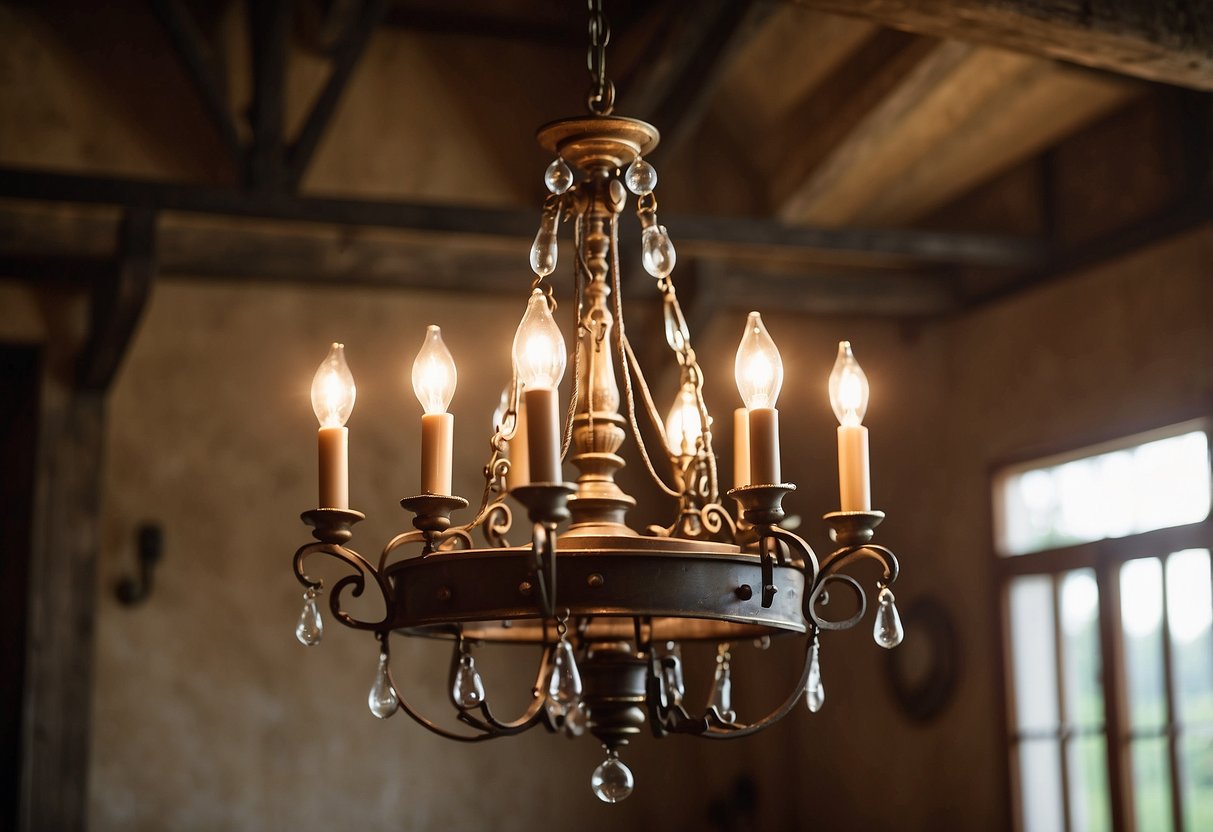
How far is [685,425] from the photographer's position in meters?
2.58

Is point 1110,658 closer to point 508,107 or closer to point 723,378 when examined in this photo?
point 723,378

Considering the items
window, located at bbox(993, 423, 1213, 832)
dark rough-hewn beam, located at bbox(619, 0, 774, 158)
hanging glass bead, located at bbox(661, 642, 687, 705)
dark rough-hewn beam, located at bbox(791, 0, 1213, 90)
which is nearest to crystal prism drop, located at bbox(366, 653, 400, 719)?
hanging glass bead, located at bbox(661, 642, 687, 705)

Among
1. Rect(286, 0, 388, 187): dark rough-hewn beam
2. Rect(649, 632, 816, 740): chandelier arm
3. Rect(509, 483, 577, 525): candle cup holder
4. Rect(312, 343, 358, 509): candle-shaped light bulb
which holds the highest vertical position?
Rect(286, 0, 388, 187): dark rough-hewn beam

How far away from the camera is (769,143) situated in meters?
6.12

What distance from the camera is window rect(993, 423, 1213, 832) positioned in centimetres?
463

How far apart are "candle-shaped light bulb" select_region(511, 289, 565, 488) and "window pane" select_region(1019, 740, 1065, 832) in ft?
12.1

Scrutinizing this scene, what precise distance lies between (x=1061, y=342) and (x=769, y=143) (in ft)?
4.84

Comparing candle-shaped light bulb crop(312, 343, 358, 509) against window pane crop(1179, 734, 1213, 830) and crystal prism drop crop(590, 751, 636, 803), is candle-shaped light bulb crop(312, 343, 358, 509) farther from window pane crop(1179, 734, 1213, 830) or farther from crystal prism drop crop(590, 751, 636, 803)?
window pane crop(1179, 734, 1213, 830)

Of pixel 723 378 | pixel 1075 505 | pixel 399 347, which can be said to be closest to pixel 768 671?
pixel 723 378

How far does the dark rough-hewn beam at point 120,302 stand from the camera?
463cm

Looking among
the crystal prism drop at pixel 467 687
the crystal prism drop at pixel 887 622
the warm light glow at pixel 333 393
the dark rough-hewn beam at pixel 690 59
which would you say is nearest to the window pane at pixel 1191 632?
the dark rough-hewn beam at pixel 690 59

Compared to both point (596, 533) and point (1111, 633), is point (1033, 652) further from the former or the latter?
point (596, 533)

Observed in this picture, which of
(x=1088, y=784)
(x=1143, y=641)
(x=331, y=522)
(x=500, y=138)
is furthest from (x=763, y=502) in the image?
(x=500, y=138)

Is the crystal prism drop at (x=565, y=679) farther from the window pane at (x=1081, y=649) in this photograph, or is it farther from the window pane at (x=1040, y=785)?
the window pane at (x=1040, y=785)
